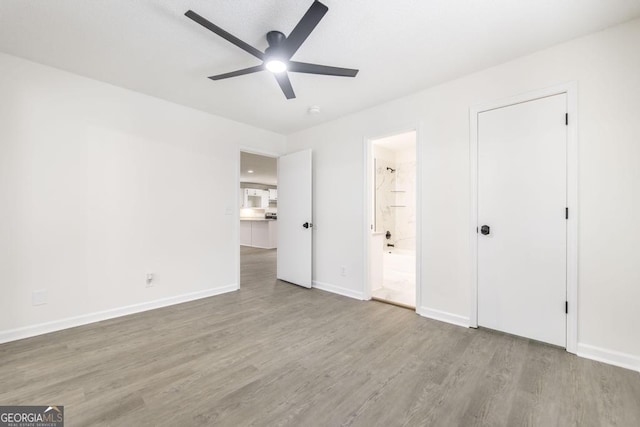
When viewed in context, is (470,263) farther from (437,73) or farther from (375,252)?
(437,73)

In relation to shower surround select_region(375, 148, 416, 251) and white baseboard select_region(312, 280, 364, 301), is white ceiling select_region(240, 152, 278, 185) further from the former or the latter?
white baseboard select_region(312, 280, 364, 301)

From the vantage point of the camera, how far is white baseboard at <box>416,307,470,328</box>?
2680mm

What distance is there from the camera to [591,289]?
2076 millimetres

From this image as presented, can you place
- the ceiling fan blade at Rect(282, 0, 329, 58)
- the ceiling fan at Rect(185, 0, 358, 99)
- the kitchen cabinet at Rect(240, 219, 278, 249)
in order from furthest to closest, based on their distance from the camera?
1. the kitchen cabinet at Rect(240, 219, 278, 249)
2. the ceiling fan at Rect(185, 0, 358, 99)
3. the ceiling fan blade at Rect(282, 0, 329, 58)

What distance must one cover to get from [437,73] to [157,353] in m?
3.57

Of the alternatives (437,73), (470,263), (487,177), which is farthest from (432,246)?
(437,73)

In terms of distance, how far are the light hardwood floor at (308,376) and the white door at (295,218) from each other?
1.41 m

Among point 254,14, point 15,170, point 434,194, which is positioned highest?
point 254,14

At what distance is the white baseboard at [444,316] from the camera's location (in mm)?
2680

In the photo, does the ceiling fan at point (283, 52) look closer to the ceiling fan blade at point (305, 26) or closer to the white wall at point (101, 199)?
the ceiling fan blade at point (305, 26)

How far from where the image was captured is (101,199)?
9.35ft

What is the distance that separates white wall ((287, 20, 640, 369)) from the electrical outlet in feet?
10.7

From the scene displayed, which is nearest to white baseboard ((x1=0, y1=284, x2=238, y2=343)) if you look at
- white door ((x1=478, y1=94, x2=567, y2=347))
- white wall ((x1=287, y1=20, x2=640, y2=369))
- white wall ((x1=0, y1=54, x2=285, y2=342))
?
white wall ((x1=0, y1=54, x2=285, y2=342))

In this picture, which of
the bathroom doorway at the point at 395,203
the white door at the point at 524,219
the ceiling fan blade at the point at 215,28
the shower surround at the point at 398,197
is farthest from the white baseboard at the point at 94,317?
the shower surround at the point at 398,197
